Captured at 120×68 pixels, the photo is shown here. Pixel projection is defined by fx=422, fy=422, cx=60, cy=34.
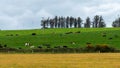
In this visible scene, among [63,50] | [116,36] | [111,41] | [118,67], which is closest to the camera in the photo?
[118,67]

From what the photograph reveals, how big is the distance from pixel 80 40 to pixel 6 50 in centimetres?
4050

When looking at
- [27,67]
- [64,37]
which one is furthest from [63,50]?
[27,67]

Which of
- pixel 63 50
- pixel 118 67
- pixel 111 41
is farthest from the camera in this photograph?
pixel 111 41

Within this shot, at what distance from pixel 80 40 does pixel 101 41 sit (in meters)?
8.25

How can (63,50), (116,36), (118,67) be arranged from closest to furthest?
(118,67) < (63,50) < (116,36)

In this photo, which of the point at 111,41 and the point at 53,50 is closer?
the point at 53,50

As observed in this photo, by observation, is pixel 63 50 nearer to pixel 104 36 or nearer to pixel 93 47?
pixel 93 47

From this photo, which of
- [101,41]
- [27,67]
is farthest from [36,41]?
[27,67]

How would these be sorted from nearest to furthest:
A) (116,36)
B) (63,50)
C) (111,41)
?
(63,50)
(111,41)
(116,36)

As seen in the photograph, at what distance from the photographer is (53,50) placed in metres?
112

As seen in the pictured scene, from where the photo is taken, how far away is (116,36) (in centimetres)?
15162

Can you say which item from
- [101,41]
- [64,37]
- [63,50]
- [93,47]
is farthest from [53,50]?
[64,37]

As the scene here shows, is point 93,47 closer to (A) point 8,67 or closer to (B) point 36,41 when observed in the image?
(B) point 36,41

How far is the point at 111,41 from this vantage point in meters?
140
